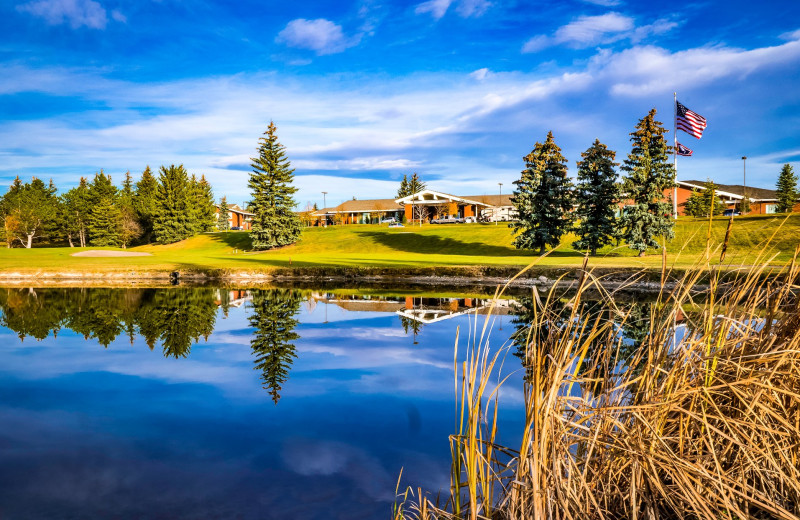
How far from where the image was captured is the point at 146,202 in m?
71.6

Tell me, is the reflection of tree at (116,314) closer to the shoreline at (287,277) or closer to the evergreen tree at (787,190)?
the shoreline at (287,277)

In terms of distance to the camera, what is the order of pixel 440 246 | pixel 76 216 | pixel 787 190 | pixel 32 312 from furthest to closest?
pixel 76 216
pixel 787 190
pixel 440 246
pixel 32 312

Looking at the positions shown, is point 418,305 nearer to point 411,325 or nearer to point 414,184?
point 411,325

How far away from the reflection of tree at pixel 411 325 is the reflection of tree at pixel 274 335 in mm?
2831

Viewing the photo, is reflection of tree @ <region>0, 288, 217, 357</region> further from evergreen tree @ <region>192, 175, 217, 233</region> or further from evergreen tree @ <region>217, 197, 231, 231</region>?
evergreen tree @ <region>217, 197, 231, 231</region>

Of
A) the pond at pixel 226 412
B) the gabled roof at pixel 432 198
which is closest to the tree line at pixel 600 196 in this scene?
the pond at pixel 226 412

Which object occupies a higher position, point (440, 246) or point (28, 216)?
point (28, 216)

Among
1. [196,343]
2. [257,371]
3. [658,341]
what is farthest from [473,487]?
[196,343]

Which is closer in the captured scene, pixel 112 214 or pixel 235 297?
pixel 235 297

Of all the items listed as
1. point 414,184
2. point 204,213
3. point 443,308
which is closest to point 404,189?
point 414,184

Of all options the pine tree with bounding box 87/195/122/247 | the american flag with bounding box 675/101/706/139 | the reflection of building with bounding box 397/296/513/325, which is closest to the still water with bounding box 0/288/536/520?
the reflection of building with bounding box 397/296/513/325

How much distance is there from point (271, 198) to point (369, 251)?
11.1 metres

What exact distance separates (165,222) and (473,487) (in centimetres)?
6637

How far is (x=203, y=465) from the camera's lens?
5.80 metres
